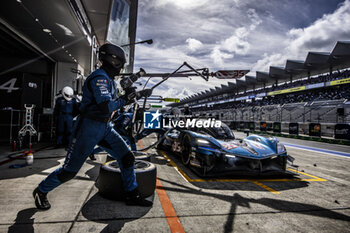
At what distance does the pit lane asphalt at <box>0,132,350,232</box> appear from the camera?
1955 millimetres

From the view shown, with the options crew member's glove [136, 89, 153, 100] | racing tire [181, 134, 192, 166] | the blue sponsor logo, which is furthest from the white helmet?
crew member's glove [136, 89, 153, 100]

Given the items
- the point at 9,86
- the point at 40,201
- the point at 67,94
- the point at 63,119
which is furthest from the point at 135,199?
the point at 9,86

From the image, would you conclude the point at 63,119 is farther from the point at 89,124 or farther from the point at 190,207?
the point at 190,207

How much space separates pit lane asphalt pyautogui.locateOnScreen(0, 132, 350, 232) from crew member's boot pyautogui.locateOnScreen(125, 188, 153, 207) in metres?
0.07

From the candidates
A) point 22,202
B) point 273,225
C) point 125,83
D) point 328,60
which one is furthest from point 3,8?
point 328,60

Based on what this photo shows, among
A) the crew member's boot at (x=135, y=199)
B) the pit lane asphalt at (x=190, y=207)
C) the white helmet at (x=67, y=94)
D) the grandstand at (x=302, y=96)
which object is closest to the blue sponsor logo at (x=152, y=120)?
the grandstand at (x=302, y=96)

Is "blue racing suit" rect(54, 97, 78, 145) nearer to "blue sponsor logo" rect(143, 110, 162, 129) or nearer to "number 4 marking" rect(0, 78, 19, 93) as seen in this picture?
"blue sponsor logo" rect(143, 110, 162, 129)

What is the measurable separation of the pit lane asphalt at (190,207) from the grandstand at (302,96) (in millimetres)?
3171

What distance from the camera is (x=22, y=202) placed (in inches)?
93.4

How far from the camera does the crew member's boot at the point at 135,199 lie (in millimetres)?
2361

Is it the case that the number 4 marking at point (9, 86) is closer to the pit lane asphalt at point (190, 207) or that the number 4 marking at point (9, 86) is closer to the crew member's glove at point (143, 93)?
the pit lane asphalt at point (190, 207)

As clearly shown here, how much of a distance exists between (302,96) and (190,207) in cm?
3832

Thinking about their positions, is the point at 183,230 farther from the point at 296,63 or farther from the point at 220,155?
the point at 296,63

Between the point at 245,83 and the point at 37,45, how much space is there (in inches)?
1831
